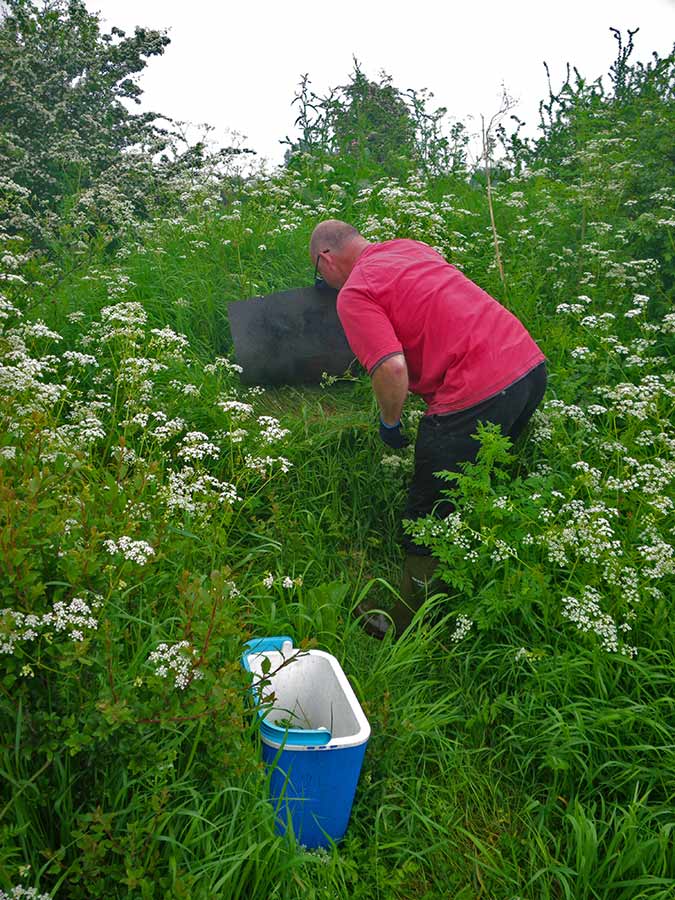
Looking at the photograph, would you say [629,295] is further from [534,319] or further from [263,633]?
[263,633]

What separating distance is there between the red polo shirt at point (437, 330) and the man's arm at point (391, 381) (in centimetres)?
4

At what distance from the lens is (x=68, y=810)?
2.03m

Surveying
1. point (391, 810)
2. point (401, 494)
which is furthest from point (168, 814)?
point (401, 494)

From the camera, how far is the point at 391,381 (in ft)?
11.6

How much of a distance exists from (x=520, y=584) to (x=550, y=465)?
3.26 feet

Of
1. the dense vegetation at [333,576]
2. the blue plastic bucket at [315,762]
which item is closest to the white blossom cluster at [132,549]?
the dense vegetation at [333,576]

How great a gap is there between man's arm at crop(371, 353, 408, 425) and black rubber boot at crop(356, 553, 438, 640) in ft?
2.68

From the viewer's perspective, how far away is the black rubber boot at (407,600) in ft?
12.1

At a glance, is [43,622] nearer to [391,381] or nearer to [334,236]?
[391,381]

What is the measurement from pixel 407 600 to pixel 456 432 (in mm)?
930

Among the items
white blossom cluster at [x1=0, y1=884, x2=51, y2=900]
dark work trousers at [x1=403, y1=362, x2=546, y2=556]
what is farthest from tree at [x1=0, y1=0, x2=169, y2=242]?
white blossom cluster at [x1=0, y1=884, x2=51, y2=900]

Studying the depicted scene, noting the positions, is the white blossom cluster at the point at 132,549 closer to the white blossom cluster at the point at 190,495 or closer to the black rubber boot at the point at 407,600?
the white blossom cluster at the point at 190,495

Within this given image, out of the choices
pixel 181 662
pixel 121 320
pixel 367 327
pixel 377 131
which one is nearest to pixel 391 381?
pixel 367 327

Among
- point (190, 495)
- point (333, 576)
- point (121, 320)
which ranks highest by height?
point (121, 320)
